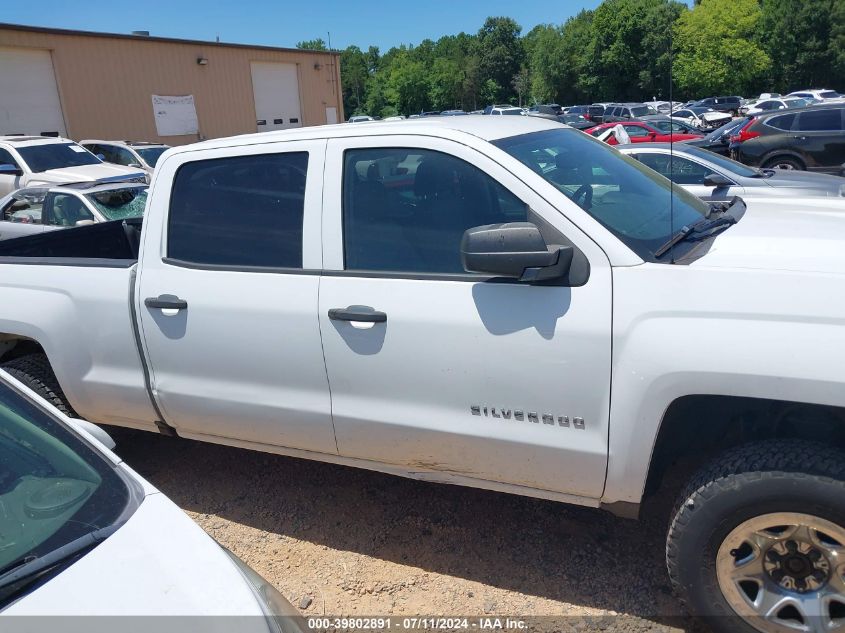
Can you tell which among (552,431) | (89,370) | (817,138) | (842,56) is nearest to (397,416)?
(552,431)

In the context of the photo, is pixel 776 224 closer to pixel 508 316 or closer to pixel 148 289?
pixel 508 316

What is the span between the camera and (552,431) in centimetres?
254

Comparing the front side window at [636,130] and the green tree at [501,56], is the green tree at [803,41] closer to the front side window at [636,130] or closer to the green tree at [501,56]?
the green tree at [501,56]

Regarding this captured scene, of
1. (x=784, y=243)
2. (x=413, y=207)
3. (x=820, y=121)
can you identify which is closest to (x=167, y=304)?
(x=413, y=207)

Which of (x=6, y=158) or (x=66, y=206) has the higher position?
(x=6, y=158)

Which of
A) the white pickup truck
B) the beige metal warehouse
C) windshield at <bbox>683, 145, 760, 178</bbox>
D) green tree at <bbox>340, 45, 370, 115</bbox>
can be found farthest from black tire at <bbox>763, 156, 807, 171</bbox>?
green tree at <bbox>340, 45, 370, 115</bbox>

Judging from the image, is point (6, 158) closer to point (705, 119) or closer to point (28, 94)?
point (28, 94)

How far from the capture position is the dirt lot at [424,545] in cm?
284

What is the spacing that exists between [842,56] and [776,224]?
6624cm

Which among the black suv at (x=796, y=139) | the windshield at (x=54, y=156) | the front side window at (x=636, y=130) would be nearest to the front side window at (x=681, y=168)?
the black suv at (x=796, y=139)

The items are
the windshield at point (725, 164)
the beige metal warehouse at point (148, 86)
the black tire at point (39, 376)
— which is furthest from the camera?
the beige metal warehouse at point (148, 86)

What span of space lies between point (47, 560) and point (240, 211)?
188cm

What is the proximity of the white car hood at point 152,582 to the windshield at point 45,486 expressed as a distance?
11cm

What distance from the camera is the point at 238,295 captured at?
3072mm
